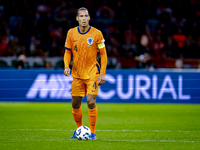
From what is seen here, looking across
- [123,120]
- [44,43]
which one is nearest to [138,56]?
[44,43]

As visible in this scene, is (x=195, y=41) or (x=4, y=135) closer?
(x=4, y=135)

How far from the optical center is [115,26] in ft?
58.7

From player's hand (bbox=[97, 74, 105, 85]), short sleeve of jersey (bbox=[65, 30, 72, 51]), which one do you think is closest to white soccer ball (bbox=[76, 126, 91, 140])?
player's hand (bbox=[97, 74, 105, 85])

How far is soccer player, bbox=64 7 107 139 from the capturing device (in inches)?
245

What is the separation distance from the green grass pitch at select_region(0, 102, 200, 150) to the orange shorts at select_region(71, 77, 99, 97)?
751 millimetres

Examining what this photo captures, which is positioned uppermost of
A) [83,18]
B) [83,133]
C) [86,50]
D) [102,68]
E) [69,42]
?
[83,18]

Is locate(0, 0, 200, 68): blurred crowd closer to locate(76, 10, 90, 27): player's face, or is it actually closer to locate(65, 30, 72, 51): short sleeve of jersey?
locate(65, 30, 72, 51): short sleeve of jersey

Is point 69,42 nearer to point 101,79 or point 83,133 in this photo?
point 101,79

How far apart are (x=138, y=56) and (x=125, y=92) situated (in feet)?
9.66

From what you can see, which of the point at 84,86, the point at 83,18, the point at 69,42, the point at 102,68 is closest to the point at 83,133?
the point at 84,86

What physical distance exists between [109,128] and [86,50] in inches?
84.6

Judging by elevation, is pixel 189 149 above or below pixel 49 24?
below

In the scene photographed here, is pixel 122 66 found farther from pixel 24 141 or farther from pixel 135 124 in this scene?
pixel 24 141

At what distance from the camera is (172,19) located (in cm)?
1852
